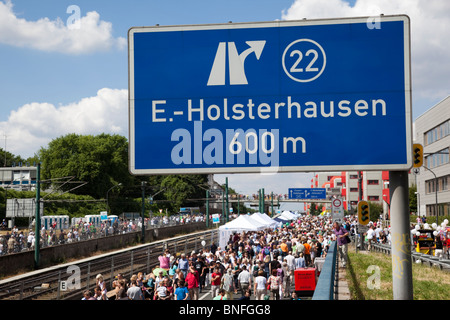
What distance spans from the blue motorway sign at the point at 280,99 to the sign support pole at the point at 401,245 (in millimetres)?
285

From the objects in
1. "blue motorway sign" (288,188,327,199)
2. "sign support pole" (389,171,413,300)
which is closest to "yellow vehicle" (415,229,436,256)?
"sign support pole" (389,171,413,300)

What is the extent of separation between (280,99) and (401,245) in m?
1.66

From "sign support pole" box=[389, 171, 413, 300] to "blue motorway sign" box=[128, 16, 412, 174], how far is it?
0.29m

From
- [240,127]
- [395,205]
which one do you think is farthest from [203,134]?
[395,205]

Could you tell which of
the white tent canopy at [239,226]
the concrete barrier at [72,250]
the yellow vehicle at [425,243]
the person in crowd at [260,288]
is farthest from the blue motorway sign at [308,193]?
the person in crowd at [260,288]

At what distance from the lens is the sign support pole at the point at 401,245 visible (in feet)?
13.7

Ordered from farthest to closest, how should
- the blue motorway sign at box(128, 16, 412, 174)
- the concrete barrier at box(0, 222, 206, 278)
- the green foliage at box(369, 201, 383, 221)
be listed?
the green foliage at box(369, 201, 383, 221) < the concrete barrier at box(0, 222, 206, 278) < the blue motorway sign at box(128, 16, 412, 174)

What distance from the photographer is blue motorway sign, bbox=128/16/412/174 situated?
14.1ft

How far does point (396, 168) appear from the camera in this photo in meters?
4.25

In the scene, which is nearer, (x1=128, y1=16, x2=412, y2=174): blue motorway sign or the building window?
(x1=128, y1=16, x2=412, y2=174): blue motorway sign

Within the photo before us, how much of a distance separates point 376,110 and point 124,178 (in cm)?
9486

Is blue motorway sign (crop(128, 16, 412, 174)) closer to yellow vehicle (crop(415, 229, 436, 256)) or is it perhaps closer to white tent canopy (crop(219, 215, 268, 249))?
yellow vehicle (crop(415, 229, 436, 256))

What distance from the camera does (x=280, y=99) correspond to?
439 centimetres

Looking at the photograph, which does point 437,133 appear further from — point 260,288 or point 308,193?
point 260,288
